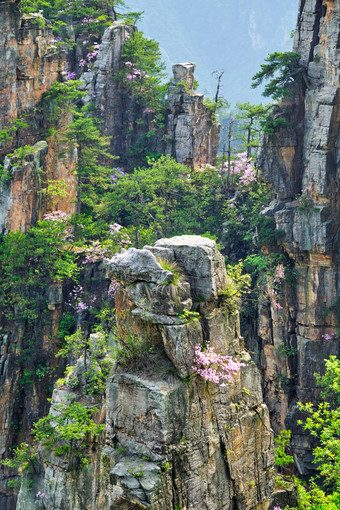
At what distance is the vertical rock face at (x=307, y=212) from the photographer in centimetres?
2573

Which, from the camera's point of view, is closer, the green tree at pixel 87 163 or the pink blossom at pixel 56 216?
the pink blossom at pixel 56 216

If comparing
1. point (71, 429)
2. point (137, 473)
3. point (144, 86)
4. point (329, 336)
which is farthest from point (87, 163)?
point (137, 473)

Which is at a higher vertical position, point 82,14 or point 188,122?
point 82,14

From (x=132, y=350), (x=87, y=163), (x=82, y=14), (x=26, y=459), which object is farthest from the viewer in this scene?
(x=82, y=14)

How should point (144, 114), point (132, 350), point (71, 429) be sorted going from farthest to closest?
point (144, 114)
point (71, 429)
point (132, 350)

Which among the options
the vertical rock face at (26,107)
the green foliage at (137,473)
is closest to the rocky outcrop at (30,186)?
the vertical rock face at (26,107)

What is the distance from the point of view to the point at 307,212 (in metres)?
26.3

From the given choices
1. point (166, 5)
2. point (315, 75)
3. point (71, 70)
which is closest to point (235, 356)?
point (315, 75)

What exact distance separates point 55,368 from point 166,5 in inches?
4228

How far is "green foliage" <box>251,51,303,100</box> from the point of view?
2709 centimetres

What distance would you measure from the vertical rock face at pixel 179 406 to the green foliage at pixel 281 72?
632 inches

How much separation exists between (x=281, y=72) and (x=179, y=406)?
1976cm

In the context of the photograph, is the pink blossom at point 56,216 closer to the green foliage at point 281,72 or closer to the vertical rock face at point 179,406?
the green foliage at point 281,72

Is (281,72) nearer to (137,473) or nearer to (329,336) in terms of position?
(329,336)
